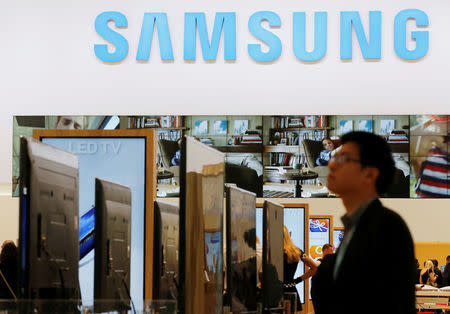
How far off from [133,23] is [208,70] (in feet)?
6.12

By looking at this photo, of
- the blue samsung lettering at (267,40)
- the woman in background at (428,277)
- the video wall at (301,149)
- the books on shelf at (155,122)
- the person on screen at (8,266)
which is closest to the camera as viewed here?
the person on screen at (8,266)

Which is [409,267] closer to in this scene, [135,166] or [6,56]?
[135,166]

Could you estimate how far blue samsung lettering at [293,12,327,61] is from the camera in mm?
16031

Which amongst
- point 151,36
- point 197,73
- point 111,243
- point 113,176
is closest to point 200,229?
point 111,243

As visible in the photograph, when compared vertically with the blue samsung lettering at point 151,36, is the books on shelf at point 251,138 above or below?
below

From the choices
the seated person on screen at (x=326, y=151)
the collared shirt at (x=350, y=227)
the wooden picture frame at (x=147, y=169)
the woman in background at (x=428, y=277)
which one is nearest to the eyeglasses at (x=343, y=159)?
the collared shirt at (x=350, y=227)

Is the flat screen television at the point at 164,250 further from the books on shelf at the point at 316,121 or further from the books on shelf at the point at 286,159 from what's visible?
the books on shelf at the point at 316,121

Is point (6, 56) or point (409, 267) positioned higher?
point (6, 56)

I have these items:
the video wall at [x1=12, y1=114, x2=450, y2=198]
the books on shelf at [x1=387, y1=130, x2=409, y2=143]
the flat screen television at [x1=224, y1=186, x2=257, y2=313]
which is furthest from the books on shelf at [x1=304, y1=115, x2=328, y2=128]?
the flat screen television at [x1=224, y1=186, x2=257, y2=313]

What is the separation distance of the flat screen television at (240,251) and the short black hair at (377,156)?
0.83 metres

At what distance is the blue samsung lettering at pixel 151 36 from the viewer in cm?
1609

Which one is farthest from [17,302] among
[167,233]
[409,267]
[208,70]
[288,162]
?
[208,70]

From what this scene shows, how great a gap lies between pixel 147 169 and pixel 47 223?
1324mm

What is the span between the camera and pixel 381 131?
14.6 meters
